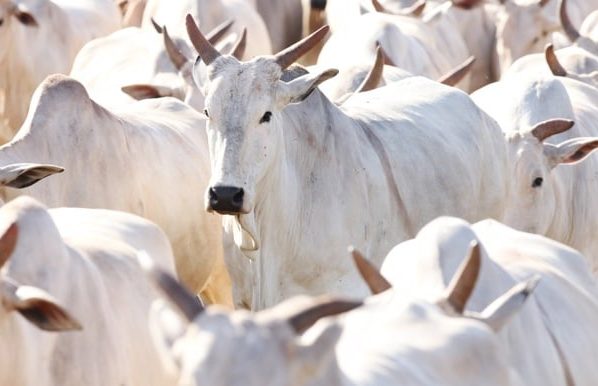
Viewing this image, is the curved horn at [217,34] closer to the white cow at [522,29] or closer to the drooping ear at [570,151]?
the drooping ear at [570,151]

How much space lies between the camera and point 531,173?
30.3 feet

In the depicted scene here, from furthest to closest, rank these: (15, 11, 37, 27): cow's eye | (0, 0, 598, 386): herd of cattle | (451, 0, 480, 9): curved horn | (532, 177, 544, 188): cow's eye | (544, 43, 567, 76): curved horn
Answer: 1. (451, 0, 480, 9): curved horn
2. (15, 11, 37, 27): cow's eye
3. (544, 43, 567, 76): curved horn
4. (532, 177, 544, 188): cow's eye
5. (0, 0, 598, 386): herd of cattle

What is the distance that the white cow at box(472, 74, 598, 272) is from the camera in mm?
9195

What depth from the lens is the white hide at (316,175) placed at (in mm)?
7289

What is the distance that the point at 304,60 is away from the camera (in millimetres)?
15297

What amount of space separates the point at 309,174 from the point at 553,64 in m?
3.85

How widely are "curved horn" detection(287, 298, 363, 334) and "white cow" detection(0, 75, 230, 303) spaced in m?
3.61

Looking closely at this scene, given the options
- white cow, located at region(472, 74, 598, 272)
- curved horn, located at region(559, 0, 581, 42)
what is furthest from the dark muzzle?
curved horn, located at region(559, 0, 581, 42)

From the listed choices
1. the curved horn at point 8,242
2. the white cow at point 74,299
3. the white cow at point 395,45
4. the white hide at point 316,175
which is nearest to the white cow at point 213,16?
the white cow at point 395,45

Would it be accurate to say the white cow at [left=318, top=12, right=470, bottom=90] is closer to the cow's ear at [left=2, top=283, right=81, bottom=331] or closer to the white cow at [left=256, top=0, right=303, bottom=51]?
the white cow at [left=256, top=0, right=303, bottom=51]

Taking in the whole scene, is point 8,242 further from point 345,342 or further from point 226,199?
point 226,199

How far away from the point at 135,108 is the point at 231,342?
17.2 ft

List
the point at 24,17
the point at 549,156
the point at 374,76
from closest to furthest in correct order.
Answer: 1. the point at 549,156
2. the point at 374,76
3. the point at 24,17

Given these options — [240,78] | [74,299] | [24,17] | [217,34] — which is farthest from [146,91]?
[74,299]
